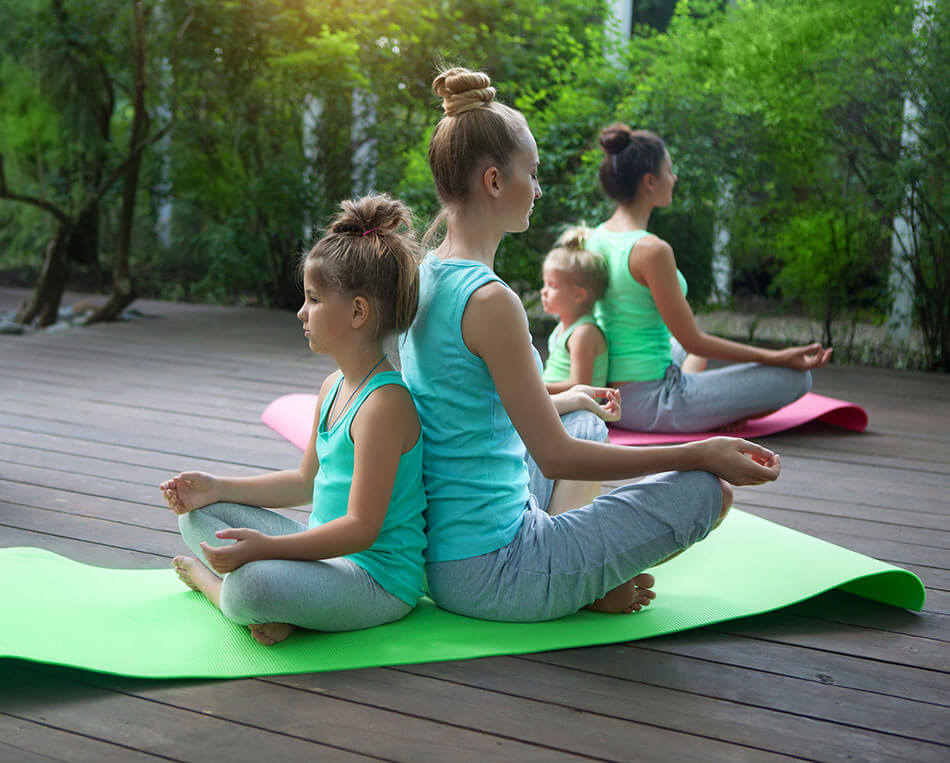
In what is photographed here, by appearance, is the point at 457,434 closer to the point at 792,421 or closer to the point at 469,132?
the point at 469,132

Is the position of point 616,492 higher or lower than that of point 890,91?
lower

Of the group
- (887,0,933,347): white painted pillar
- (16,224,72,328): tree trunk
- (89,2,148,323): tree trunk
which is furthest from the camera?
Result: (89,2,148,323): tree trunk

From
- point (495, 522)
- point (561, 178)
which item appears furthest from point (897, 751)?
point (561, 178)

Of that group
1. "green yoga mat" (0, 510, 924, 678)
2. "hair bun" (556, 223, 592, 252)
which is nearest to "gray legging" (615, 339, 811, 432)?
"hair bun" (556, 223, 592, 252)

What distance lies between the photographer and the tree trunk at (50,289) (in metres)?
6.02

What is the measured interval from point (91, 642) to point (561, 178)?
4801mm

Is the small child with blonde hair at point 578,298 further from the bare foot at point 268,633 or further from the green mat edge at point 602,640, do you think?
the bare foot at point 268,633

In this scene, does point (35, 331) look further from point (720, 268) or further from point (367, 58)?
point (720, 268)

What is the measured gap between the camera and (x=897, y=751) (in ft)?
4.94

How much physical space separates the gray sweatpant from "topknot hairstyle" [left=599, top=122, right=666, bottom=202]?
1.80 m

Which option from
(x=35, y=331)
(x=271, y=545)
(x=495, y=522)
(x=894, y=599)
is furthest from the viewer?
(x=35, y=331)

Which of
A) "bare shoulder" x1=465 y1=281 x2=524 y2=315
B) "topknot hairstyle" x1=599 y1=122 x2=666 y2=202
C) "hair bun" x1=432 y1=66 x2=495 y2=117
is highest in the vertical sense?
"topknot hairstyle" x1=599 y1=122 x2=666 y2=202

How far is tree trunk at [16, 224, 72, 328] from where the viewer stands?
19.7ft

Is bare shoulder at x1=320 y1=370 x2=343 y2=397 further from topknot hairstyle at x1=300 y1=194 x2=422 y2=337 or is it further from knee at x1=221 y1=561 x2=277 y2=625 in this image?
knee at x1=221 y1=561 x2=277 y2=625
